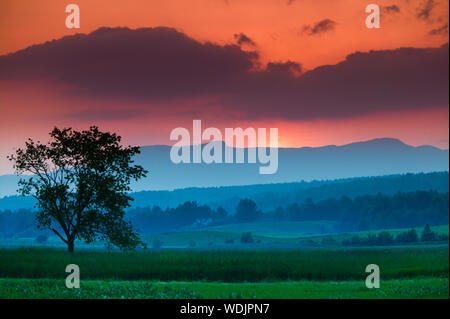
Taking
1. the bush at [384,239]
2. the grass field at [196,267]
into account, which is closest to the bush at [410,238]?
the bush at [384,239]

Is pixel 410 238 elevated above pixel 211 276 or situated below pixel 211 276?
below

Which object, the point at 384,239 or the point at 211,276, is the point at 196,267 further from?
the point at 384,239

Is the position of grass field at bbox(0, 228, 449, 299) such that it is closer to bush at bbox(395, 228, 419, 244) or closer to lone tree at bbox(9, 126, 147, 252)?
lone tree at bbox(9, 126, 147, 252)

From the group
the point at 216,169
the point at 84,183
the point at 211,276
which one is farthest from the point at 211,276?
the point at 216,169

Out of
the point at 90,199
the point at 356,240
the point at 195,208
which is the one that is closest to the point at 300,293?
the point at 90,199

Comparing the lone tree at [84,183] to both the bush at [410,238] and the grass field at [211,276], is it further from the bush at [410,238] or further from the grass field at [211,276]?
the bush at [410,238]

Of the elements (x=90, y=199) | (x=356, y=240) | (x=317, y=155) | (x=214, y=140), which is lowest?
(x=356, y=240)

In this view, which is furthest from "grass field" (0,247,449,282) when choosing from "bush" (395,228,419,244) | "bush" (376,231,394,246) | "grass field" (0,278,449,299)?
"bush" (376,231,394,246)

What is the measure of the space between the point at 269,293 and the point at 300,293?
5.28 ft

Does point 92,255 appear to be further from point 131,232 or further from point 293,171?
point 293,171

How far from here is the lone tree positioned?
146ft

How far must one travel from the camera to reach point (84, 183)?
4459 centimetres

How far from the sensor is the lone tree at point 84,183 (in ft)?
146

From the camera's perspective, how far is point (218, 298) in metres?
28.0
